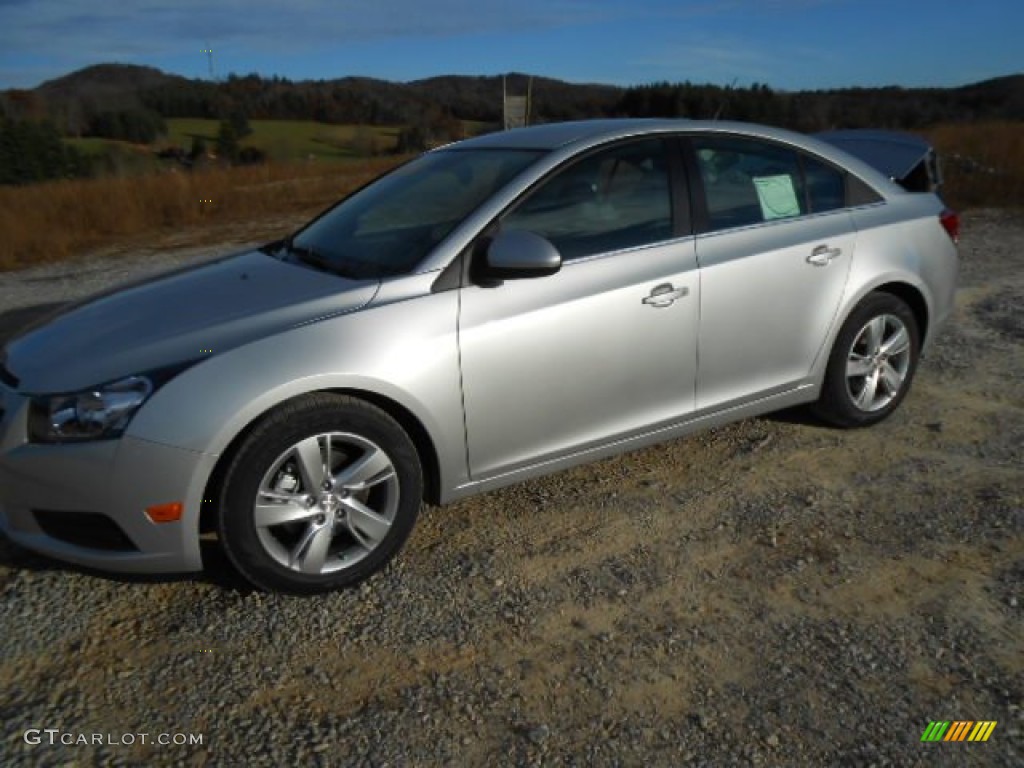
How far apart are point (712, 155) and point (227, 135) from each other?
108 ft

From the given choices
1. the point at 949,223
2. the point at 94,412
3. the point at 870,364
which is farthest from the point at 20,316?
the point at 949,223

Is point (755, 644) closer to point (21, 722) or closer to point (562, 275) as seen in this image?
point (562, 275)

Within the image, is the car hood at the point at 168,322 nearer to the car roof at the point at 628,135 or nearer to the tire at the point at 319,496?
the tire at the point at 319,496

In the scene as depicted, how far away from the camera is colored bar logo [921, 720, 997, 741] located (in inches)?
85.5

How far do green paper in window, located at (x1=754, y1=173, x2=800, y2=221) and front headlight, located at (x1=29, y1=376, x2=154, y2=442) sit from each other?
9.06 ft

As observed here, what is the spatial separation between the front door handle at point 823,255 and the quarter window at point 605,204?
79cm

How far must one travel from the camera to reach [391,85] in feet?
172

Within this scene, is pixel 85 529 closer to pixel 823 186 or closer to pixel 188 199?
pixel 823 186

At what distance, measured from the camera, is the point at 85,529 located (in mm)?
2682

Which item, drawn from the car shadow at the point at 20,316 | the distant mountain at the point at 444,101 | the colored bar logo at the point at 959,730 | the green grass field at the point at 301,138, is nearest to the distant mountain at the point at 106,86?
the distant mountain at the point at 444,101

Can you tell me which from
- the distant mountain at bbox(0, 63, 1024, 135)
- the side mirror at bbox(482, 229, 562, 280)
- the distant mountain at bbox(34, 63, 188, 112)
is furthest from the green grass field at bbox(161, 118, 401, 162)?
the side mirror at bbox(482, 229, 562, 280)

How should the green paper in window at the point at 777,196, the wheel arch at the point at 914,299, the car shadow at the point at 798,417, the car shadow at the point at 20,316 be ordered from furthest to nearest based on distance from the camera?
the car shadow at the point at 20,316, the car shadow at the point at 798,417, the wheel arch at the point at 914,299, the green paper in window at the point at 777,196

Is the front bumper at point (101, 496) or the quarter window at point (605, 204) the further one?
the quarter window at point (605, 204)

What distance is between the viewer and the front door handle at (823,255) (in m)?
3.80
